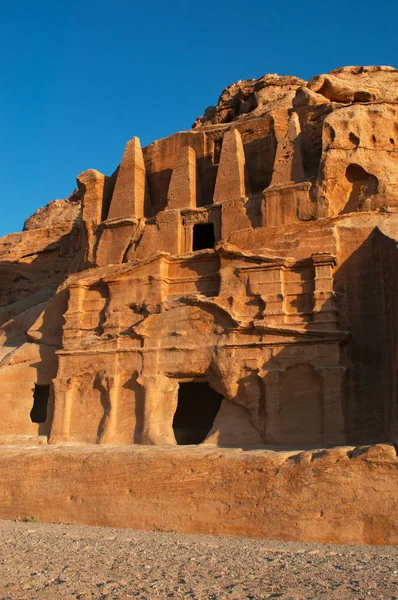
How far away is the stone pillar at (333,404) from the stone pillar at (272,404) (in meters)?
1.00

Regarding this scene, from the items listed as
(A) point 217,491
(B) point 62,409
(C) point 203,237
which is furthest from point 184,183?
(A) point 217,491

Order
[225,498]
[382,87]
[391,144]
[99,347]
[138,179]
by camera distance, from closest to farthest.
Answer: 1. [225,498]
2. [99,347]
3. [391,144]
4. [138,179]
5. [382,87]

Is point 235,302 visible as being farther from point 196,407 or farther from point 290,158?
point 290,158

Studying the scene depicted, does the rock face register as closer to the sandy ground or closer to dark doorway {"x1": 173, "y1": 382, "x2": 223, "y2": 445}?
dark doorway {"x1": 173, "y1": 382, "x2": 223, "y2": 445}

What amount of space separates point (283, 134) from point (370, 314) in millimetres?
9024

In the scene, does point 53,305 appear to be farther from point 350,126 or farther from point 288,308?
point 350,126

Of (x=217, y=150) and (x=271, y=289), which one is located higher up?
(x=217, y=150)

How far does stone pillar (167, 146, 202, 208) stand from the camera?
67.5ft

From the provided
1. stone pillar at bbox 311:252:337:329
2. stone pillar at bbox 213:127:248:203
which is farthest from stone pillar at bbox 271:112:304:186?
stone pillar at bbox 311:252:337:329

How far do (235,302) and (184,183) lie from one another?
284 inches

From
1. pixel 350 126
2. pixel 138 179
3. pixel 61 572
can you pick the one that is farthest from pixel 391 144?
pixel 61 572

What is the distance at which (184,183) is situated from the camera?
68.4ft

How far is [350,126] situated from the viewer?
18.0 meters

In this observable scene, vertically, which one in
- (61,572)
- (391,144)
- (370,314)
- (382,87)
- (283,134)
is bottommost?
(61,572)
